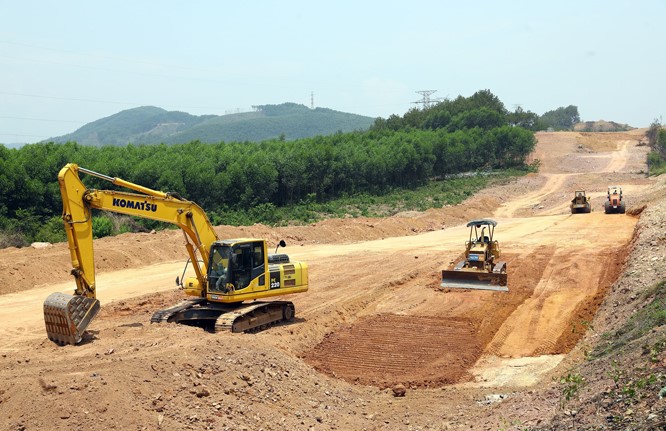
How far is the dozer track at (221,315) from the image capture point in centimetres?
1777

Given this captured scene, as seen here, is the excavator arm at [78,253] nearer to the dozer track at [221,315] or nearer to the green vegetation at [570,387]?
the dozer track at [221,315]

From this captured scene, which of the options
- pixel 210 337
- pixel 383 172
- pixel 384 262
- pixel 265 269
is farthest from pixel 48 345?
pixel 383 172

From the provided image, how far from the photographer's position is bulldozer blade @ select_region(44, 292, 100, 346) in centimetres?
1560

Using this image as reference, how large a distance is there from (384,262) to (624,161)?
A: 213ft

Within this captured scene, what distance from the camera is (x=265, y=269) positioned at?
19.0 metres

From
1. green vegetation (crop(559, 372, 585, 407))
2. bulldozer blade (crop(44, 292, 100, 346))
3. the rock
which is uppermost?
bulldozer blade (crop(44, 292, 100, 346))

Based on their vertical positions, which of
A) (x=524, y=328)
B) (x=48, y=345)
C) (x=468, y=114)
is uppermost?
(x=468, y=114)

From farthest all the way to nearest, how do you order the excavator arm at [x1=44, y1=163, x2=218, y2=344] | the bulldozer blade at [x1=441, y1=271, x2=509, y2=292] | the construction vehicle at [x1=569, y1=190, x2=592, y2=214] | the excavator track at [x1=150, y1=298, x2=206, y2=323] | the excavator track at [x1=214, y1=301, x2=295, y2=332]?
the construction vehicle at [x1=569, y1=190, x2=592, y2=214] → the bulldozer blade at [x1=441, y1=271, x2=509, y2=292] → the excavator track at [x1=150, y1=298, x2=206, y2=323] → the excavator track at [x1=214, y1=301, x2=295, y2=332] → the excavator arm at [x1=44, y1=163, x2=218, y2=344]

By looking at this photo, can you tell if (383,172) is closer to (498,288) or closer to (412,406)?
(498,288)

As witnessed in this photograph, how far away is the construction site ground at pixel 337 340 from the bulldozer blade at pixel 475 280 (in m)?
0.47

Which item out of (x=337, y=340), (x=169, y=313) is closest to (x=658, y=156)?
(x=337, y=340)

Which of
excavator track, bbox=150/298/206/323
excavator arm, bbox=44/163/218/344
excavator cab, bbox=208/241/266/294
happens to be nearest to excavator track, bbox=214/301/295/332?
excavator cab, bbox=208/241/266/294

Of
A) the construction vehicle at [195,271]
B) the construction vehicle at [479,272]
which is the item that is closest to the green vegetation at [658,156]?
the construction vehicle at [479,272]

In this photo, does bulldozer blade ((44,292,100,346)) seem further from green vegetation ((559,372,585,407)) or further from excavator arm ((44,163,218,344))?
green vegetation ((559,372,585,407))
